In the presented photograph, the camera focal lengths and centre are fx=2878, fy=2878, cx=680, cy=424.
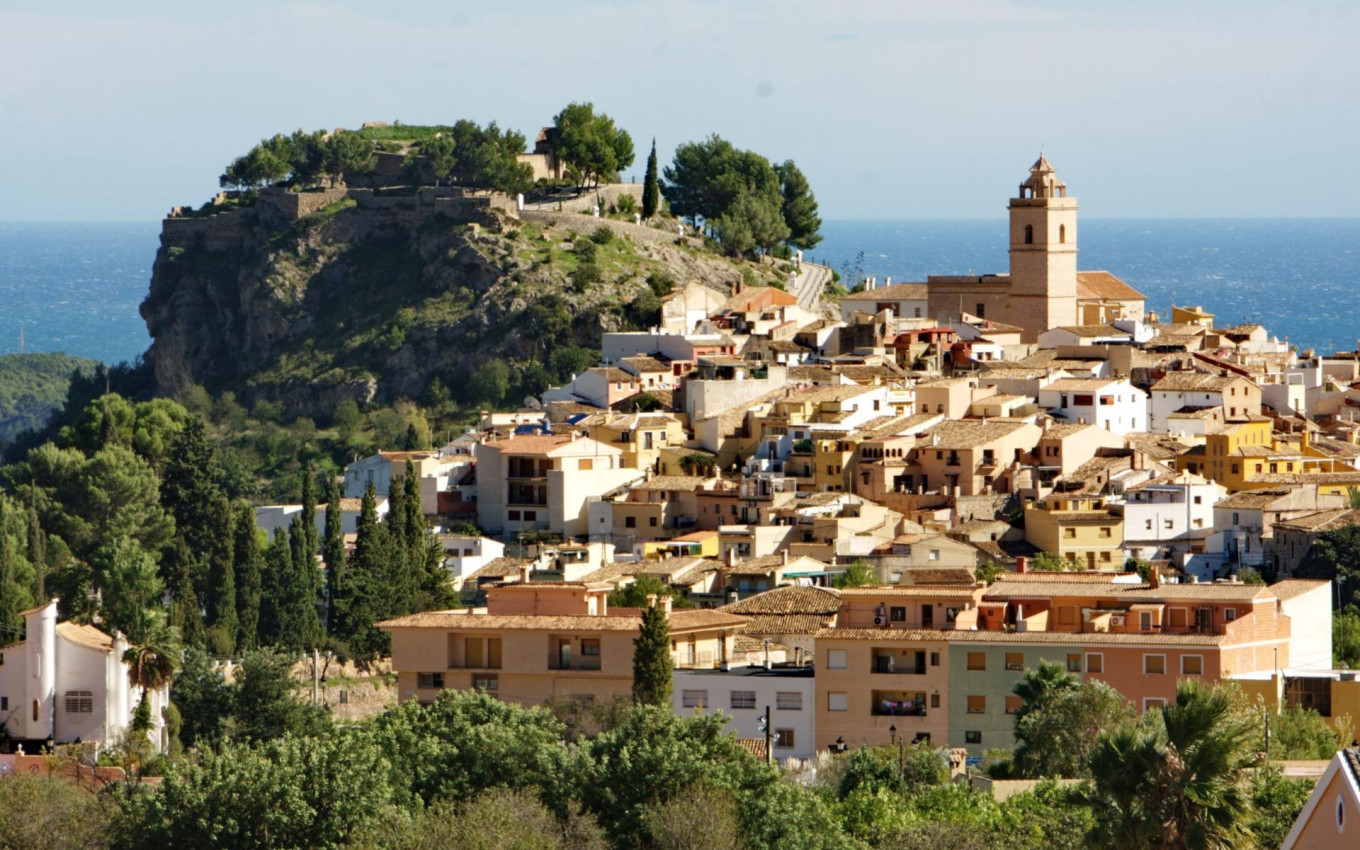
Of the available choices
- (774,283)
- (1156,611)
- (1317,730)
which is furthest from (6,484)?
(1317,730)

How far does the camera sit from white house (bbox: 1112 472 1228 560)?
59875mm

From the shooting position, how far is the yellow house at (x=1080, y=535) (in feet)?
194

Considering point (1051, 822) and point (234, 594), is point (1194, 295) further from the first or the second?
point (1051, 822)

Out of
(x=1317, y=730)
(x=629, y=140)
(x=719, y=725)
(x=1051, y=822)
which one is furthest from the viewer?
(x=629, y=140)

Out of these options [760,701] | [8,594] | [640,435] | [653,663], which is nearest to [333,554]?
[8,594]

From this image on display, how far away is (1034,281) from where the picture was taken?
81.2 meters

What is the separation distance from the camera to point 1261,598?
4456cm

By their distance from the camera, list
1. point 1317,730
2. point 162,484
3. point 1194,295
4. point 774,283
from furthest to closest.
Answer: point 1194,295 < point 774,283 < point 162,484 < point 1317,730

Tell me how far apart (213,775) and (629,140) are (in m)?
66.0

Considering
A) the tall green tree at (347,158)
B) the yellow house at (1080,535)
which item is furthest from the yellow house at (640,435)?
the tall green tree at (347,158)

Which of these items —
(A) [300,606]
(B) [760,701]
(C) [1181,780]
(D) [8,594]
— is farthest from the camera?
(A) [300,606]

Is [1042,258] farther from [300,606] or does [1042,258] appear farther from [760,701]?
[760,701]

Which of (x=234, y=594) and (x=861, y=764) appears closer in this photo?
(x=861, y=764)

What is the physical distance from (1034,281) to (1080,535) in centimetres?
2254
